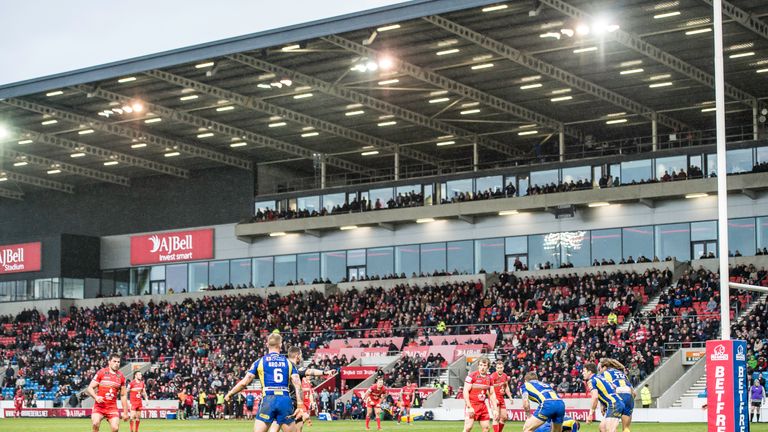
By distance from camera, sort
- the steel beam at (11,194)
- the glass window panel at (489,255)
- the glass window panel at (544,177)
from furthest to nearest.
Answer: the steel beam at (11,194) → the glass window panel at (489,255) → the glass window panel at (544,177)

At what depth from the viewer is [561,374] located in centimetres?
4931

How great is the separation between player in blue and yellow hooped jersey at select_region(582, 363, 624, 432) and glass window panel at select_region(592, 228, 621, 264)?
136 ft

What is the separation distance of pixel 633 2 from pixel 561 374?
15510 mm

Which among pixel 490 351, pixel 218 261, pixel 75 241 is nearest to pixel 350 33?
pixel 490 351

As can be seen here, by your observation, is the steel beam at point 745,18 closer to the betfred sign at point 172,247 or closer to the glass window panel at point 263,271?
the glass window panel at point 263,271

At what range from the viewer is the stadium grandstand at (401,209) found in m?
50.7

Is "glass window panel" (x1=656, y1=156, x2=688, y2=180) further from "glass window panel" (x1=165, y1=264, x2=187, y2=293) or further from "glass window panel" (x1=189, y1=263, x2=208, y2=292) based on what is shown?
"glass window panel" (x1=165, y1=264, x2=187, y2=293)

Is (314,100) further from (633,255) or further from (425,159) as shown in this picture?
(633,255)

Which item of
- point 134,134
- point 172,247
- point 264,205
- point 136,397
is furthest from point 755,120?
point 172,247

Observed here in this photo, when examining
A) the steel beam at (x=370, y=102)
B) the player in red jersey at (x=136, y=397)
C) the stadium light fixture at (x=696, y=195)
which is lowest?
the player in red jersey at (x=136, y=397)

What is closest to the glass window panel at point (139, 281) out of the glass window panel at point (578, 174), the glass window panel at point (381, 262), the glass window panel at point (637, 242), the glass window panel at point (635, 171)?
the glass window panel at point (381, 262)

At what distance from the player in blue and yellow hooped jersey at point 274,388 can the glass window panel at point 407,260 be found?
172ft

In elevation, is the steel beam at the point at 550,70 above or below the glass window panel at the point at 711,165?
above

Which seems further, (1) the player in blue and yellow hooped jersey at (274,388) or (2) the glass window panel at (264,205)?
(2) the glass window panel at (264,205)
